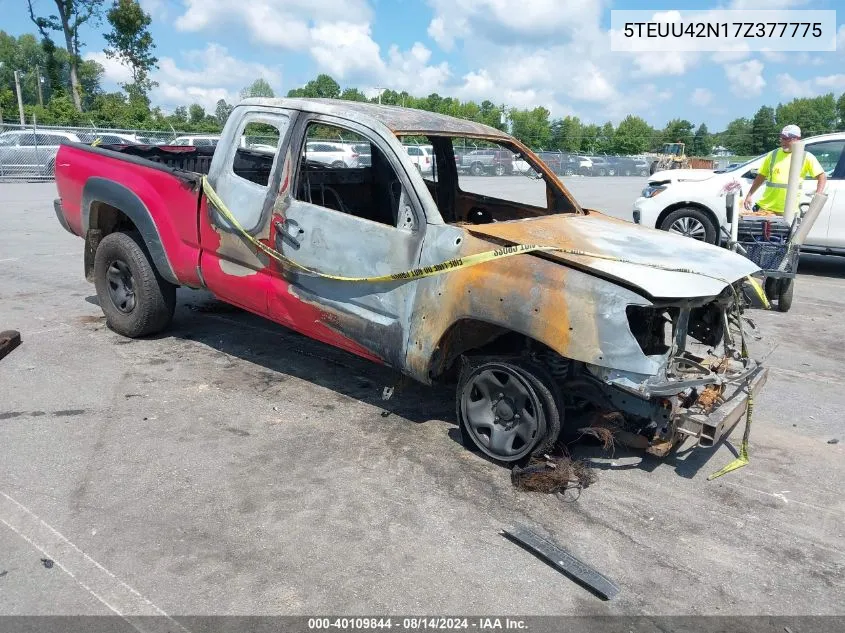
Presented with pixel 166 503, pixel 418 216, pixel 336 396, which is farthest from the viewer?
pixel 336 396

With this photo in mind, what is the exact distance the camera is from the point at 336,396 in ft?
16.6

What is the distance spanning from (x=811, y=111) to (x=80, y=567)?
95434 millimetres

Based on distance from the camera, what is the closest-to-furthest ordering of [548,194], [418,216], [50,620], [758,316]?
1. [50,620]
2. [418,216]
3. [548,194]
4. [758,316]

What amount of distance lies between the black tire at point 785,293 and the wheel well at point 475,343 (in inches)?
191

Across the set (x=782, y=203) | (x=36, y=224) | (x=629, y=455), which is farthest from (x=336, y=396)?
(x=36, y=224)

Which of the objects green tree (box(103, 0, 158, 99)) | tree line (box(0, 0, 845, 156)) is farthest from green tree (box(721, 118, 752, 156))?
green tree (box(103, 0, 158, 99))

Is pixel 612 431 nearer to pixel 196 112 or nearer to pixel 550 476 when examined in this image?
pixel 550 476

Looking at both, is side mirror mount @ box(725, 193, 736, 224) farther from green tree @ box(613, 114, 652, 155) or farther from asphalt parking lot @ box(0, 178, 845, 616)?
green tree @ box(613, 114, 652, 155)

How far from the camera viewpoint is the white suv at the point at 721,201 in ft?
31.6

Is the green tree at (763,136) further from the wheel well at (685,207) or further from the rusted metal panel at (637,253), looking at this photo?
the rusted metal panel at (637,253)

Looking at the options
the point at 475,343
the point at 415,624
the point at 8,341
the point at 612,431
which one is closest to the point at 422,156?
the point at 475,343

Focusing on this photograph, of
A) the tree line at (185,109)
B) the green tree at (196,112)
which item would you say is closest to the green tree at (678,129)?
the tree line at (185,109)

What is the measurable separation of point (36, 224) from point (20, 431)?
32.2 ft

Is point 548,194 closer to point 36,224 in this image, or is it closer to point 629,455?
point 629,455
